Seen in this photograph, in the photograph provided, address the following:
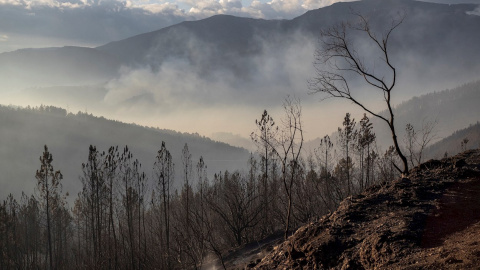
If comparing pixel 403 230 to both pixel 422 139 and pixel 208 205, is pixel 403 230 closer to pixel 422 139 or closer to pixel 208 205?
pixel 422 139

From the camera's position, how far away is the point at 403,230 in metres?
8.45

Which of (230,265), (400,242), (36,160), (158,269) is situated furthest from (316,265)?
(36,160)

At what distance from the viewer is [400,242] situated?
8.06m

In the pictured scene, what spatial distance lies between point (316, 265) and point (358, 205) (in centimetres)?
243

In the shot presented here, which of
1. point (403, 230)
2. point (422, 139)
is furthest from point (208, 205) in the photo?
point (403, 230)

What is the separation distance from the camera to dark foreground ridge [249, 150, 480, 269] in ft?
24.4

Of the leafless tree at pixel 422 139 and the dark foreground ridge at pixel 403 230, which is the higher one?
the leafless tree at pixel 422 139

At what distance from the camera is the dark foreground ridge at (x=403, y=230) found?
743cm

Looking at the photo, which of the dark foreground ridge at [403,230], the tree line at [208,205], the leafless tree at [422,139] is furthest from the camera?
the tree line at [208,205]

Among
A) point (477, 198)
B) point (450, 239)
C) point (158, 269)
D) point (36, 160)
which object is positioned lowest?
point (158, 269)

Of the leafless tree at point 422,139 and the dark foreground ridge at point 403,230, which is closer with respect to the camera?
the dark foreground ridge at point 403,230

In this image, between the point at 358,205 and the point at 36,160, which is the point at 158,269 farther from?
the point at 36,160

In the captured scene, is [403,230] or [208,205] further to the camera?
[208,205]

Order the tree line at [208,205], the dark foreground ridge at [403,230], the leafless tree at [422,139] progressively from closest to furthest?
1. the dark foreground ridge at [403,230]
2. the leafless tree at [422,139]
3. the tree line at [208,205]
